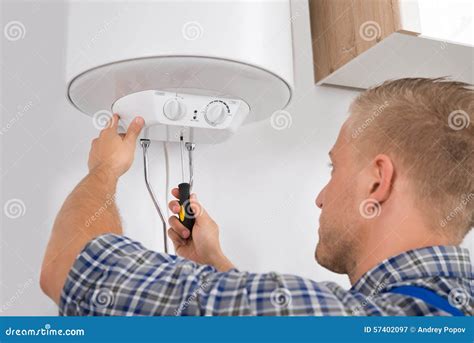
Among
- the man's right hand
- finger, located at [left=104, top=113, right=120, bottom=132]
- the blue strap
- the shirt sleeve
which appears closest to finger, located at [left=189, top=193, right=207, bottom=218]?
the man's right hand

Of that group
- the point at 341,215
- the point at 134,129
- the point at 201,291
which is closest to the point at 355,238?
the point at 341,215

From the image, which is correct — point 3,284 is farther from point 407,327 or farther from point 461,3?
point 461,3

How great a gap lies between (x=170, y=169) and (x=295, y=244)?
0.34 meters

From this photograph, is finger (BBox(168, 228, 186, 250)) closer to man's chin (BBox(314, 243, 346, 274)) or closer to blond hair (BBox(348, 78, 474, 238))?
man's chin (BBox(314, 243, 346, 274))

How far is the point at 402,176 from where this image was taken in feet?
2.81

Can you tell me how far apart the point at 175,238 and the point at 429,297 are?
0.54m

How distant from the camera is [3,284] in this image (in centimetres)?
100

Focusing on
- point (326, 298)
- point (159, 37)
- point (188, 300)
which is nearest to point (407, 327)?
point (326, 298)

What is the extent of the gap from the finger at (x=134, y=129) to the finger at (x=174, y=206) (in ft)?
0.59

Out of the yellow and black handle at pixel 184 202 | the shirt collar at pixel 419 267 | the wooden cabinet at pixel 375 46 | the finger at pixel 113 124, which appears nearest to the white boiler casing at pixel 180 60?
the finger at pixel 113 124

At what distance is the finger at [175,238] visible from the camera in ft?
3.56

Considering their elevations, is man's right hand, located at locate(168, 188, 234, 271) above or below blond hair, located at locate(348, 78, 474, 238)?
below

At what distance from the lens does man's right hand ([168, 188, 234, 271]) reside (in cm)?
106

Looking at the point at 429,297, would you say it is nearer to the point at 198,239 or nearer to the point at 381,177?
the point at 381,177
